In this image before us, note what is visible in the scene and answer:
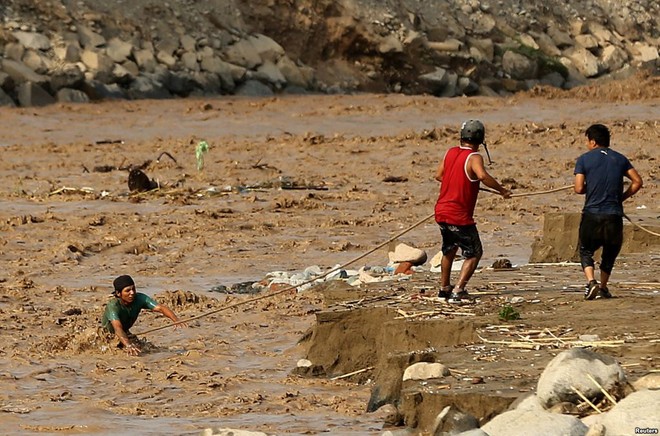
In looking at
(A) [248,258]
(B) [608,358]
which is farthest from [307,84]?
(B) [608,358]

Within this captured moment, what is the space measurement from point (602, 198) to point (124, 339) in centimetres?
344

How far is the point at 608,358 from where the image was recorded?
23.0ft

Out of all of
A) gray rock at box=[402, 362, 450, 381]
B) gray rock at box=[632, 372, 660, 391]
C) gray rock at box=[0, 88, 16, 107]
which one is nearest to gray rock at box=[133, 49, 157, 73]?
gray rock at box=[0, 88, 16, 107]

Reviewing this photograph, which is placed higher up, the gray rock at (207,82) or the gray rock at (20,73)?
the gray rock at (20,73)

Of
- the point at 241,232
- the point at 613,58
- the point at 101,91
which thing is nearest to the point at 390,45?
the point at 613,58

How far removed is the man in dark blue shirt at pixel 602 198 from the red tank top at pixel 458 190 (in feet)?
2.13

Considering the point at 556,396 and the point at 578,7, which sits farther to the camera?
the point at 578,7

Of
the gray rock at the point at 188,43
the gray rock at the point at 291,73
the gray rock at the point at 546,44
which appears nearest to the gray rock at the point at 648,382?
the gray rock at the point at 188,43

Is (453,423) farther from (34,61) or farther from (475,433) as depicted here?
(34,61)

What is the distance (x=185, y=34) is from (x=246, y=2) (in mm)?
2000

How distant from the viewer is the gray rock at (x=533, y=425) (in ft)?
20.7

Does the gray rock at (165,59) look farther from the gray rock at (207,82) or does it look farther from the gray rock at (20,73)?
the gray rock at (20,73)

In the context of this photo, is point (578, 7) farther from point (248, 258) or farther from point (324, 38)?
point (248, 258)

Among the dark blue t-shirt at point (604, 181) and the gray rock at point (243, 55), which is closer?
the dark blue t-shirt at point (604, 181)
